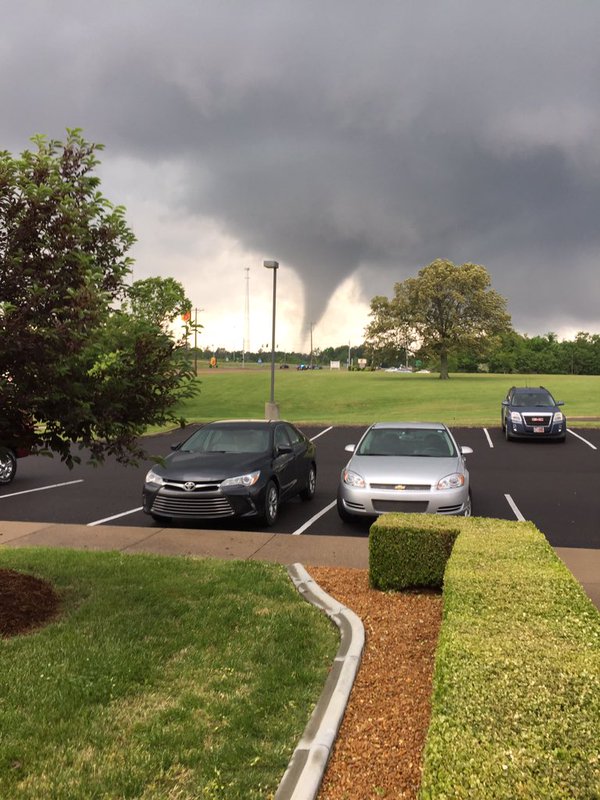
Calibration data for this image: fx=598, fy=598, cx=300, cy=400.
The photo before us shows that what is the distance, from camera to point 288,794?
9.49ft

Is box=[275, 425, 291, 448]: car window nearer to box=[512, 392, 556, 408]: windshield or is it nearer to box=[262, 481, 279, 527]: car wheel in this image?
box=[262, 481, 279, 527]: car wheel

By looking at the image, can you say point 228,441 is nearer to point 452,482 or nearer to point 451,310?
point 452,482

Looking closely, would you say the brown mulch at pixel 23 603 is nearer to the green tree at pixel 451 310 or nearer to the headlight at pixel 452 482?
the headlight at pixel 452 482

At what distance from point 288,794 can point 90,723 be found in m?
1.33

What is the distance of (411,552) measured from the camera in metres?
5.96

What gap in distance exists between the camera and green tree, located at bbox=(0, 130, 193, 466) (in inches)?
170

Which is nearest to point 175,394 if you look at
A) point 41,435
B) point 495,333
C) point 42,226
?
point 41,435

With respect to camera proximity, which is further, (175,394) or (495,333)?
(495,333)

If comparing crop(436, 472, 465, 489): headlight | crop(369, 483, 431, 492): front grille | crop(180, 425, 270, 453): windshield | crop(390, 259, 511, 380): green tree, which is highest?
crop(390, 259, 511, 380): green tree

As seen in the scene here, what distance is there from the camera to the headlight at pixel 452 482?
805 cm

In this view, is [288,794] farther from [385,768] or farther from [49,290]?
[49,290]

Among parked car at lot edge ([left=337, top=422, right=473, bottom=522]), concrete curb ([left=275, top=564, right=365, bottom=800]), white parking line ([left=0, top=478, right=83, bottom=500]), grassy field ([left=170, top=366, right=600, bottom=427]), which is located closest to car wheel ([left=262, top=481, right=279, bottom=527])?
parked car at lot edge ([left=337, top=422, right=473, bottom=522])

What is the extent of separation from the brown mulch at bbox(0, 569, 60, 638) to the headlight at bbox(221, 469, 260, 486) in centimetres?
305

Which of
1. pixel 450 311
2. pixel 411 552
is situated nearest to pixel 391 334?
pixel 450 311
